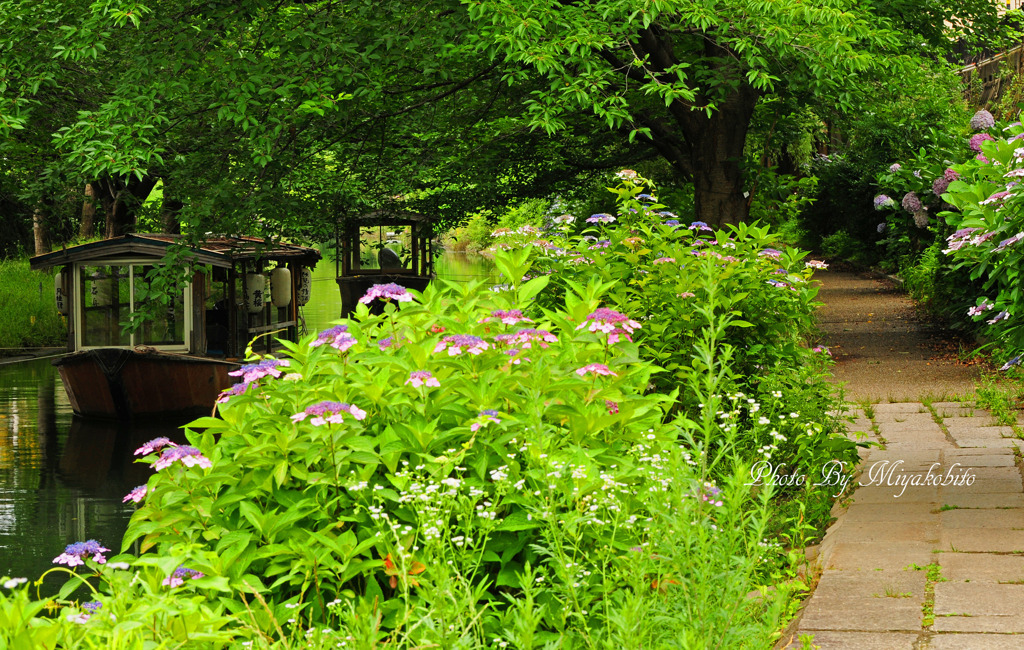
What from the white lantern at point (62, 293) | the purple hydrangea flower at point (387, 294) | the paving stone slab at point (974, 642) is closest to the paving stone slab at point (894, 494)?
the paving stone slab at point (974, 642)

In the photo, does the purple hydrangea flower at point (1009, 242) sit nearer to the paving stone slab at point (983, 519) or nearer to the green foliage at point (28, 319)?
the paving stone slab at point (983, 519)

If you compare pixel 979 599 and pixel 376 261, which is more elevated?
pixel 376 261

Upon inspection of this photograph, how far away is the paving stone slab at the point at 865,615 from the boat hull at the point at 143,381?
1402cm

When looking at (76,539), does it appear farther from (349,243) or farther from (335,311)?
(335,311)

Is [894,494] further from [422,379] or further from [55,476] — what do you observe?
[55,476]

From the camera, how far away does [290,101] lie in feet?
34.3

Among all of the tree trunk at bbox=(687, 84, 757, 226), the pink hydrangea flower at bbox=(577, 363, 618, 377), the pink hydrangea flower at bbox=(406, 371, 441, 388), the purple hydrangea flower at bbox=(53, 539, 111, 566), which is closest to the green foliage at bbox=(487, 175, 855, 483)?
the pink hydrangea flower at bbox=(577, 363, 618, 377)

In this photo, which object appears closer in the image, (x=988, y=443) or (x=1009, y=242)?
(x=1009, y=242)

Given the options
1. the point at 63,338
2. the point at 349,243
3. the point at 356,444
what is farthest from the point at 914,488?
the point at 63,338

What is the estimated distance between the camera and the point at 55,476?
44.0 ft

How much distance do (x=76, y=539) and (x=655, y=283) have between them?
706cm

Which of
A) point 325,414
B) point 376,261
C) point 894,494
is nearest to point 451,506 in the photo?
point 325,414

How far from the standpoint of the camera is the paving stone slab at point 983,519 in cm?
539

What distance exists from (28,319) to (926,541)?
25.2 meters
